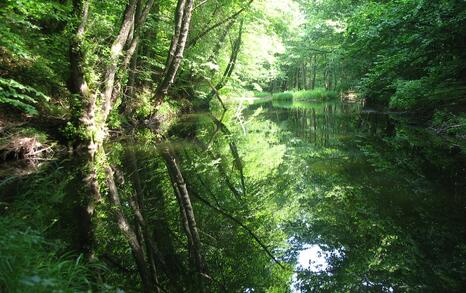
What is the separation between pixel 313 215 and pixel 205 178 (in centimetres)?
263

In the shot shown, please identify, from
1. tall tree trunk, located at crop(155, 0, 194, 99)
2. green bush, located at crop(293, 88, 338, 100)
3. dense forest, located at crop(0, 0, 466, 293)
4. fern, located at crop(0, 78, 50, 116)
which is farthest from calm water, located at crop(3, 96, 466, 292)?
green bush, located at crop(293, 88, 338, 100)

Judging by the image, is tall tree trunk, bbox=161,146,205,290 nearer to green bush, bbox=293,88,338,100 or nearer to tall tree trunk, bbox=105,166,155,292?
tall tree trunk, bbox=105,166,155,292

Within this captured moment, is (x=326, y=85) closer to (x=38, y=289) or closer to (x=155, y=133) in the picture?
(x=155, y=133)

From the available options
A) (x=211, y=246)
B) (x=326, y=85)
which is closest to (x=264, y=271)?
(x=211, y=246)

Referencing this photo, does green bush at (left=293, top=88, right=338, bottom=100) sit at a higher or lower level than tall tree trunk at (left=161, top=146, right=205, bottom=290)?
lower

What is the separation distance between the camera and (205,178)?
289 inches

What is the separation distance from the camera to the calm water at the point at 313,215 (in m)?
3.66

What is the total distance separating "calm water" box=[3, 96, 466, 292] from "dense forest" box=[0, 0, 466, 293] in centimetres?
3

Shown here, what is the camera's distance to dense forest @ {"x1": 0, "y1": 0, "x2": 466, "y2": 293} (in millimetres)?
3600

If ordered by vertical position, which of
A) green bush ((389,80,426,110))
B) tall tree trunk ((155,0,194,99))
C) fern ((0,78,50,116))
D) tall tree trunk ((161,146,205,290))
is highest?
tall tree trunk ((155,0,194,99))

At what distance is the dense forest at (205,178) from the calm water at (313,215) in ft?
0.09

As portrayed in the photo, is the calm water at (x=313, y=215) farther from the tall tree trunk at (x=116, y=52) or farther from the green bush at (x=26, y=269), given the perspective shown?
the tall tree trunk at (x=116, y=52)

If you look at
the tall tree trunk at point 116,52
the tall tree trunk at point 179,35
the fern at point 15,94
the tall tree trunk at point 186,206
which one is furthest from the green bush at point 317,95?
the fern at point 15,94

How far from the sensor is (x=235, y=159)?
9.28 metres
